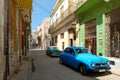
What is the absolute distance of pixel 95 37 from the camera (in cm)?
1758

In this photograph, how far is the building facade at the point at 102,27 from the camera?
1391 centimetres

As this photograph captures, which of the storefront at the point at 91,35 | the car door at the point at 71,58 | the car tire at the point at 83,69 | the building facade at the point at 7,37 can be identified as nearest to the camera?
the building facade at the point at 7,37

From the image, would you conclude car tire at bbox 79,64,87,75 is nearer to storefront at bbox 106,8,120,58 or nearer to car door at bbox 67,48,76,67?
car door at bbox 67,48,76,67

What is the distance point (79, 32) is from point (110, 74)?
10935 mm

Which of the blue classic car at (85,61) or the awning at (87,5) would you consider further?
the awning at (87,5)

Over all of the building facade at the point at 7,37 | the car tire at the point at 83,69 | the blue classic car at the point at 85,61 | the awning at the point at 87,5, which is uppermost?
the awning at the point at 87,5

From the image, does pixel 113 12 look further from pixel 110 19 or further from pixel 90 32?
pixel 90 32

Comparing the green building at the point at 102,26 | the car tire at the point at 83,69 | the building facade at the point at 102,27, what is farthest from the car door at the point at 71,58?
the green building at the point at 102,26

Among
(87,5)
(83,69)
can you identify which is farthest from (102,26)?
(83,69)

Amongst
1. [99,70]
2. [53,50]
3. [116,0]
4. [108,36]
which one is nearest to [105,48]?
[108,36]

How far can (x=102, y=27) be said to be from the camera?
51.5 feet

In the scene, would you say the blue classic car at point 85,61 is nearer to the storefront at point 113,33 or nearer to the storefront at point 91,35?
the storefront at point 113,33

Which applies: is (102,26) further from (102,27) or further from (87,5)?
(87,5)

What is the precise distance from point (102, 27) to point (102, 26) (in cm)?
8
